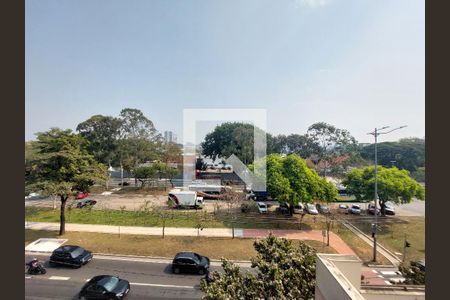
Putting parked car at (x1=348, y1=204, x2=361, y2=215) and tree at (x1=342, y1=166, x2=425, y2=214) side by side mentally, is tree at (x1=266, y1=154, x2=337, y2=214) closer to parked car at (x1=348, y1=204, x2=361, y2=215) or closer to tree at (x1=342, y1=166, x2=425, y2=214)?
tree at (x1=342, y1=166, x2=425, y2=214)

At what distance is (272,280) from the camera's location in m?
7.35

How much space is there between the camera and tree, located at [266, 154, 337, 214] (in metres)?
17.5

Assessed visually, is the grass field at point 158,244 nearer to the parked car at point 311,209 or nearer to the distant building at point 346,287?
the parked car at point 311,209

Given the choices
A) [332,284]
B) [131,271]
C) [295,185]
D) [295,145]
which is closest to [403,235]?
[295,185]

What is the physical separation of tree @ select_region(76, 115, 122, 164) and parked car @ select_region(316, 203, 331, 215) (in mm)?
21568

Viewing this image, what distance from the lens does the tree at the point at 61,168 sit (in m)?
14.2

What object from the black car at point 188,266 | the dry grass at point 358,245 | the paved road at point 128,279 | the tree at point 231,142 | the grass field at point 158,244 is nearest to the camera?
the paved road at point 128,279

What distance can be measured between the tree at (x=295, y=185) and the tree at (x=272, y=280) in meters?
8.91

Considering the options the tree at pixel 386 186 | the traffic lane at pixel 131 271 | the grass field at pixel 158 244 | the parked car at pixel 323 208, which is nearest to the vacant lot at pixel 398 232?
the tree at pixel 386 186

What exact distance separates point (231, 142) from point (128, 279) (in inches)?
1031

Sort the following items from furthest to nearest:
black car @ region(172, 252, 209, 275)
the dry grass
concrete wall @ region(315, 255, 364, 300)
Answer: the dry grass < black car @ region(172, 252, 209, 275) < concrete wall @ region(315, 255, 364, 300)

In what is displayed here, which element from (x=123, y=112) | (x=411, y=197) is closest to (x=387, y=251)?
(x=411, y=197)

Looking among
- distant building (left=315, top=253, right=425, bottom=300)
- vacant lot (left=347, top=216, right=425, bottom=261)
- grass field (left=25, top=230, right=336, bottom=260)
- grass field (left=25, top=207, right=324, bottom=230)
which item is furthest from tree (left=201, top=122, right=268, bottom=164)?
distant building (left=315, top=253, right=425, bottom=300)

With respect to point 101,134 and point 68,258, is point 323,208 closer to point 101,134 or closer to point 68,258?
point 68,258
